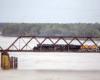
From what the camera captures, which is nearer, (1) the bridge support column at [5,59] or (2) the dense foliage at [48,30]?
(1) the bridge support column at [5,59]

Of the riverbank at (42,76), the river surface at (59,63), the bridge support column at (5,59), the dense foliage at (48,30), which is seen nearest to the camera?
Result: the riverbank at (42,76)

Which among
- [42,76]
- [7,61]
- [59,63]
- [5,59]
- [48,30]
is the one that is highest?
[48,30]

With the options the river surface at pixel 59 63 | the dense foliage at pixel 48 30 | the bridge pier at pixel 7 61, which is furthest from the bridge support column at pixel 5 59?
the dense foliage at pixel 48 30

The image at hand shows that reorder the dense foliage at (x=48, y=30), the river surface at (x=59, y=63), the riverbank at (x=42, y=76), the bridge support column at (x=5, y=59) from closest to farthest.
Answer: the riverbank at (x=42, y=76) → the bridge support column at (x=5, y=59) → the river surface at (x=59, y=63) → the dense foliage at (x=48, y=30)

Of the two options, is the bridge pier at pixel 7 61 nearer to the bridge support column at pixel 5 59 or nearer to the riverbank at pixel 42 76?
the bridge support column at pixel 5 59

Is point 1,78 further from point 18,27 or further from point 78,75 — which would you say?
point 18,27

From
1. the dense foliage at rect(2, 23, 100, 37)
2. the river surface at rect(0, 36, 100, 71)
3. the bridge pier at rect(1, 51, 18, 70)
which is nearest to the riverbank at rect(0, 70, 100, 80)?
the bridge pier at rect(1, 51, 18, 70)

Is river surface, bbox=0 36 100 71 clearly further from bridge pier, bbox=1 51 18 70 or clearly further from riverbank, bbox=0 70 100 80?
bridge pier, bbox=1 51 18 70

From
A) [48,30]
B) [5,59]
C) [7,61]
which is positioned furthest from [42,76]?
[48,30]

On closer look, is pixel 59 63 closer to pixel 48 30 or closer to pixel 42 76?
pixel 42 76

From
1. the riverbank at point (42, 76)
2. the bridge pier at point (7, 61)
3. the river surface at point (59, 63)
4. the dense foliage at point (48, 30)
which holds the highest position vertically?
the dense foliage at point (48, 30)

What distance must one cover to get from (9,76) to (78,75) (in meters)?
13.4

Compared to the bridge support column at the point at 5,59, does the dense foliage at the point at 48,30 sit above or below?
above

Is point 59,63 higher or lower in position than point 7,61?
lower
